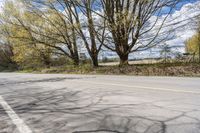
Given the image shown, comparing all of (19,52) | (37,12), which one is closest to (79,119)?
(37,12)

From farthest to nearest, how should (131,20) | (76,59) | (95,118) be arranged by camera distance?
Answer: (76,59) → (131,20) → (95,118)

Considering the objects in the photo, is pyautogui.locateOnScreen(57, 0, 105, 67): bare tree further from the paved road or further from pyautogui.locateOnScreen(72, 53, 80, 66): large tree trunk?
the paved road

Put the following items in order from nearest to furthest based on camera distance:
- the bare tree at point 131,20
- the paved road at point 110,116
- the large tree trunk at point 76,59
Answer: the paved road at point 110,116, the bare tree at point 131,20, the large tree trunk at point 76,59

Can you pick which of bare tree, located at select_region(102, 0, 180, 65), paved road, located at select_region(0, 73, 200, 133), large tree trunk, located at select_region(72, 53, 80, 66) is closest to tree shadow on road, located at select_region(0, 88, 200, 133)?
paved road, located at select_region(0, 73, 200, 133)

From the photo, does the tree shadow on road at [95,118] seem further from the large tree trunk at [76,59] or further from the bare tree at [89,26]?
the large tree trunk at [76,59]

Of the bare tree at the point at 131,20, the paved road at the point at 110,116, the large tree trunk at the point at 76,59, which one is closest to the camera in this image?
the paved road at the point at 110,116

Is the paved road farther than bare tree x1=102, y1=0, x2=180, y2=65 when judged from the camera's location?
No

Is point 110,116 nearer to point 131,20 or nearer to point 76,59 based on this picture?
point 131,20

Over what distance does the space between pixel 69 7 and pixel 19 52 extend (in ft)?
39.9

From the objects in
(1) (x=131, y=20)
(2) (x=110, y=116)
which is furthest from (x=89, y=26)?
(2) (x=110, y=116)

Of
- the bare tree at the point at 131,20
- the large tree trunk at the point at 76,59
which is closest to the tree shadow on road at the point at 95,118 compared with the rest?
the bare tree at the point at 131,20

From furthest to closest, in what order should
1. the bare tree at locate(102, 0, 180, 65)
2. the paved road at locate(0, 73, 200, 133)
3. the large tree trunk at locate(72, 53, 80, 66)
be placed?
the large tree trunk at locate(72, 53, 80, 66) < the bare tree at locate(102, 0, 180, 65) < the paved road at locate(0, 73, 200, 133)

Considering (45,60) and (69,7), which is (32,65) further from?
(69,7)

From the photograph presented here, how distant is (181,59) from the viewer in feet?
68.8
